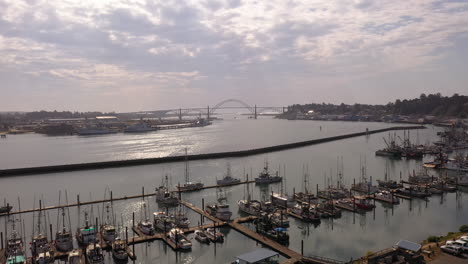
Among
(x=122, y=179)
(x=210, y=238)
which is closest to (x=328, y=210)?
(x=210, y=238)

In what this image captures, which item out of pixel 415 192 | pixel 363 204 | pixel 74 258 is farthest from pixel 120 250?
pixel 415 192

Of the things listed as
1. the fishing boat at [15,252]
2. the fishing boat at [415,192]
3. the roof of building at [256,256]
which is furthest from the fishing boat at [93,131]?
the roof of building at [256,256]

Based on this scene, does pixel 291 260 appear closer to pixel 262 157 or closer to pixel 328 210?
pixel 328 210

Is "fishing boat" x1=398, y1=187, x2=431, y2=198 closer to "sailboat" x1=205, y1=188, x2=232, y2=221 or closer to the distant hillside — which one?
"sailboat" x1=205, y1=188, x2=232, y2=221

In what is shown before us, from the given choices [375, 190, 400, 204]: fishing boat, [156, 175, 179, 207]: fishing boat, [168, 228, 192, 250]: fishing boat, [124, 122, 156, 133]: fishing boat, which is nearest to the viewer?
[168, 228, 192, 250]: fishing boat

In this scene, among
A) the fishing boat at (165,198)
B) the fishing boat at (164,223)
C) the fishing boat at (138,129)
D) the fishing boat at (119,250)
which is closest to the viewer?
the fishing boat at (119,250)

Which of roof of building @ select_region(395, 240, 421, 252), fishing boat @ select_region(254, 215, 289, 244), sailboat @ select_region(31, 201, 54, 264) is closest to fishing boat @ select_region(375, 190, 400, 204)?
fishing boat @ select_region(254, 215, 289, 244)

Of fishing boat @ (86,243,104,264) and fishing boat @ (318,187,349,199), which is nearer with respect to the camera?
fishing boat @ (86,243,104,264)

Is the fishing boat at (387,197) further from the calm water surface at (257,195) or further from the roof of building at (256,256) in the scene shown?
the roof of building at (256,256)
